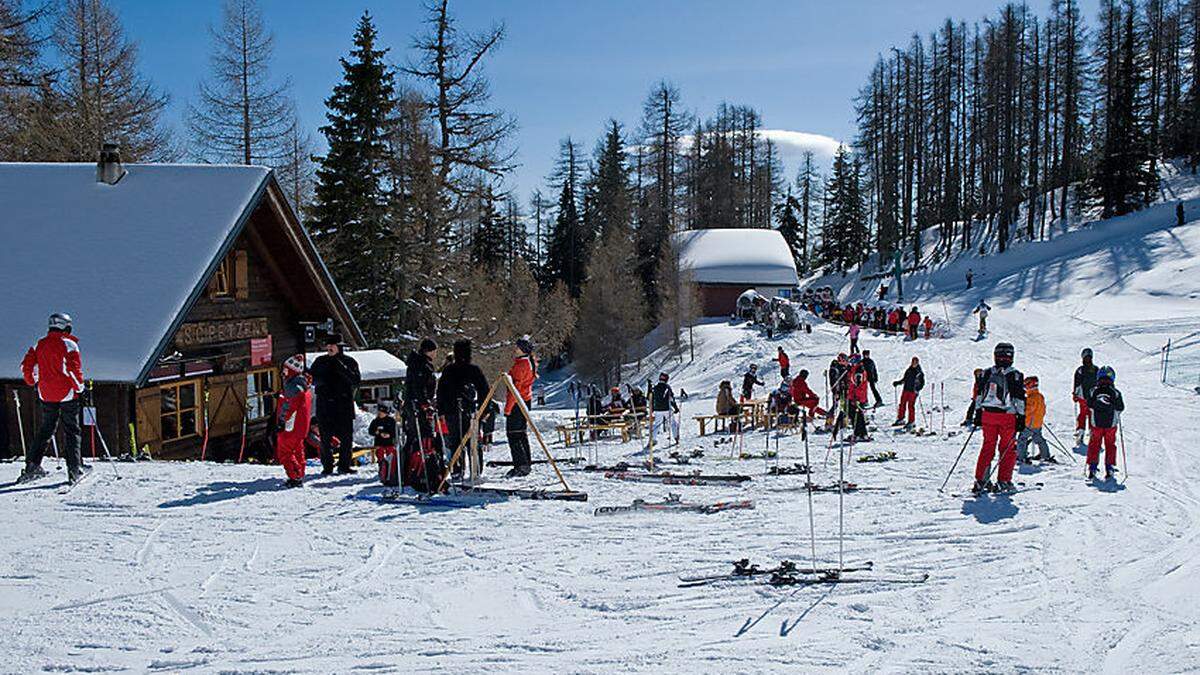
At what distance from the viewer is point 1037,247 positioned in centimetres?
4584

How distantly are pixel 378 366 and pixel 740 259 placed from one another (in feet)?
106

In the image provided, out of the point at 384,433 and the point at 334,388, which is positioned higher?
the point at 334,388

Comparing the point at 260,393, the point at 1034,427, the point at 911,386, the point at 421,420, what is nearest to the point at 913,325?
the point at 911,386

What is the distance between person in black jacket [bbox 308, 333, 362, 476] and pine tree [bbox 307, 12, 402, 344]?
18.1 m

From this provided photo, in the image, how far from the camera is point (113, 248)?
49.1 feet

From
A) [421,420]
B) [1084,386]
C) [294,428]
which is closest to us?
[421,420]

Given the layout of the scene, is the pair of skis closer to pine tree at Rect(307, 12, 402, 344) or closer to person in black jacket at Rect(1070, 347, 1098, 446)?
person in black jacket at Rect(1070, 347, 1098, 446)

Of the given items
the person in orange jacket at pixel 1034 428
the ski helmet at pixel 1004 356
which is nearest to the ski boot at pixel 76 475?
the ski helmet at pixel 1004 356

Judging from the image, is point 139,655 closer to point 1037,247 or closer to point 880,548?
point 880,548

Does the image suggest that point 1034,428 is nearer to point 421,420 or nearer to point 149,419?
point 421,420

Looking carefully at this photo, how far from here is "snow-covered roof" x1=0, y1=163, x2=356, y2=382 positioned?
1359 cm

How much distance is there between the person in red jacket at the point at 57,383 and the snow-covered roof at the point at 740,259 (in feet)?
132

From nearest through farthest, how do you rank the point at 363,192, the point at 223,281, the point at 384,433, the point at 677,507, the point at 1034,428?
1. the point at 677,507
2. the point at 384,433
3. the point at 1034,428
4. the point at 223,281
5. the point at 363,192

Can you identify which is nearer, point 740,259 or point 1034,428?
point 1034,428
